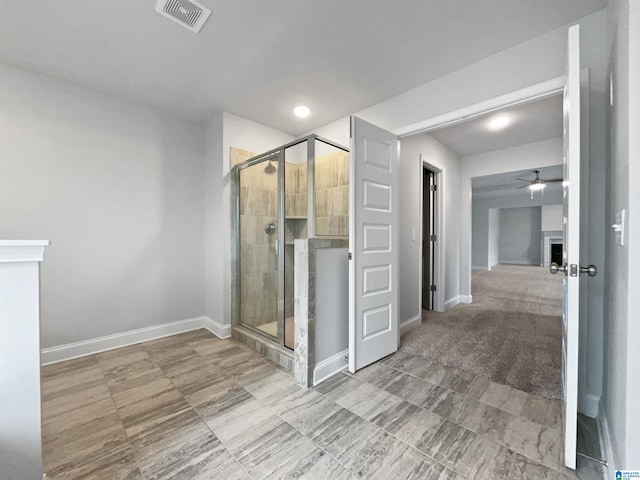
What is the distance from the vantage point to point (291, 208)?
2447 millimetres

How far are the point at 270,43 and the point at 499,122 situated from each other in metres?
2.82

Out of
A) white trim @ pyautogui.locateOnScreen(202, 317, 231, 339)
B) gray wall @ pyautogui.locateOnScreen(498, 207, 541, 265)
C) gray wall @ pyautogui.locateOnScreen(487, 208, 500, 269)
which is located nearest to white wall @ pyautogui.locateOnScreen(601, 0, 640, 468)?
white trim @ pyautogui.locateOnScreen(202, 317, 231, 339)

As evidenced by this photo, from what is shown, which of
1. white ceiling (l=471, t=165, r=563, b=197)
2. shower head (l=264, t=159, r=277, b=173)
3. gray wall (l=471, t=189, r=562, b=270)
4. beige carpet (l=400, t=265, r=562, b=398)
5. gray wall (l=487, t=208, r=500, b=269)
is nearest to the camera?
beige carpet (l=400, t=265, r=562, b=398)

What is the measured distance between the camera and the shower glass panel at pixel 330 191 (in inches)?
90.6

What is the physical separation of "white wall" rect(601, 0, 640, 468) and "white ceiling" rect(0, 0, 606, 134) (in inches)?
31.3

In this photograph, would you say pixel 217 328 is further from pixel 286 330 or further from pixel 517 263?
pixel 517 263

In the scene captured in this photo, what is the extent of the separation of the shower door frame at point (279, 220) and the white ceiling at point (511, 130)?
5.56ft

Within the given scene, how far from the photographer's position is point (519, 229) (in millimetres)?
10094

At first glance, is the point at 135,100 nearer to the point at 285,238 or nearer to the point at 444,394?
the point at 285,238

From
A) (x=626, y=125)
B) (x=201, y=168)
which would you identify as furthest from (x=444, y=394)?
(x=201, y=168)

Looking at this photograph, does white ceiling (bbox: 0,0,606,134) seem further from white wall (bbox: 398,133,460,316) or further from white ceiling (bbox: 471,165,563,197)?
white ceiling (bbox: 471,165,563,197)

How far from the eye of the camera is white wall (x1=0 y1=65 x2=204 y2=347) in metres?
2.18

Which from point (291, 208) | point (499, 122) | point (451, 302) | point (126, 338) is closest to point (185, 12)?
point (291, 208)

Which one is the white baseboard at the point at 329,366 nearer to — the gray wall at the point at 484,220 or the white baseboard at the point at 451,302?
the white baseboard at the point at 451,302
